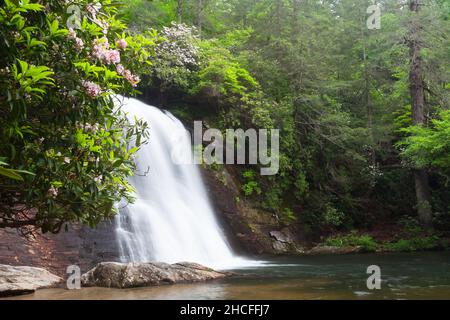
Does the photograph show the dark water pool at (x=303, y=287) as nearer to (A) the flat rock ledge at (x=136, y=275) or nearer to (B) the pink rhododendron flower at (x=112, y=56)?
(A) the flat rock ledge at (x=136, y=275)

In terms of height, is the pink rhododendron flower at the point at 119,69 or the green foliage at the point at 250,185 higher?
the pink rhododendron flower at the point at 119,69

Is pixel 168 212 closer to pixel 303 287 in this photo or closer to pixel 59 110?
pixel 303 287

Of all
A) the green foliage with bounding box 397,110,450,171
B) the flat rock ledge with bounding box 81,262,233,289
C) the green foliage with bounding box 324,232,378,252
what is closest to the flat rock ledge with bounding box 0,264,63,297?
the flat rock ledge with bounding box 81,262,233,289

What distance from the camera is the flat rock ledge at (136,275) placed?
8.87m

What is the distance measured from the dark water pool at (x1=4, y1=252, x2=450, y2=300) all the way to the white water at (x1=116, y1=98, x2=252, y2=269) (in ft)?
7.61

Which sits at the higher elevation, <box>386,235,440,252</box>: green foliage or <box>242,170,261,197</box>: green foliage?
<box>242,170,261,197</box>: green foliage

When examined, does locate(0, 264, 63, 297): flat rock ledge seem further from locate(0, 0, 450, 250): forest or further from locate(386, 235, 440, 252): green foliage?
locate(386, 235, 440, 252): green foliage

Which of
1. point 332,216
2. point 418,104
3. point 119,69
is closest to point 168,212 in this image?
point 332,216

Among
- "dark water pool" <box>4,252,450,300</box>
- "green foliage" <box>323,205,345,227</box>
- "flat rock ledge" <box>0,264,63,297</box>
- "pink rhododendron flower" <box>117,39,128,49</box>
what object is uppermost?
"pink rhododendron flower" <box>117,39,128,49</box>

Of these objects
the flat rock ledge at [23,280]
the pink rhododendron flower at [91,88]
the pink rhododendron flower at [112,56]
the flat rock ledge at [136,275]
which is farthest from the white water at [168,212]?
the pink rhododendron flower at [91,88]

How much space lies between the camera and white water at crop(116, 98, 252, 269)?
498 inches

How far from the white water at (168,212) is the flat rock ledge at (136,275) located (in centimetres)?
250

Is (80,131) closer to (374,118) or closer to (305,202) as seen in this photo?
(305,202)

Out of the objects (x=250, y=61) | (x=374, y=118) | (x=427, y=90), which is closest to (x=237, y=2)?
(x=250, y=61)
